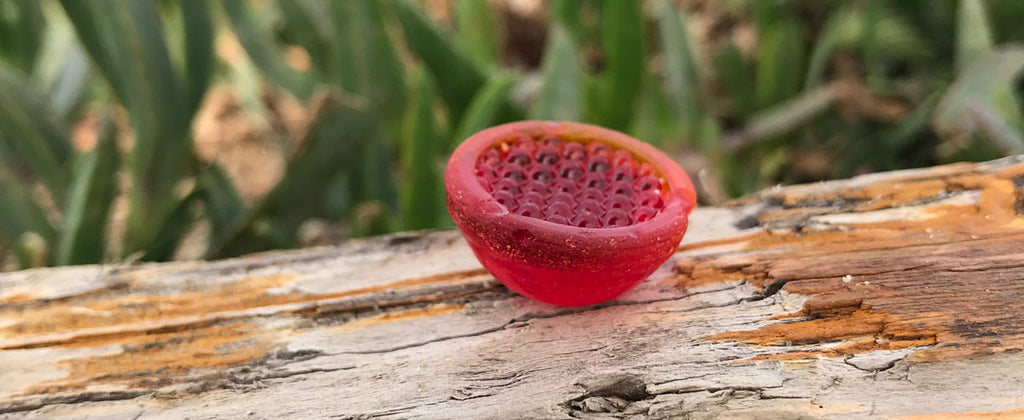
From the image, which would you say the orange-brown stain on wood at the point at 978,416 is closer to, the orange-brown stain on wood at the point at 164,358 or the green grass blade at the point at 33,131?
the orange-brown stain on wood at the point at 164,358

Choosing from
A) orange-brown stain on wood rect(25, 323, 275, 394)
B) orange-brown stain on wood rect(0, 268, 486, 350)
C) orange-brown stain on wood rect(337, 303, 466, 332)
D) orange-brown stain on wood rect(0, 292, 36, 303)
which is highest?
orange-brown stain on wood rect(0, 292, 36, 303)

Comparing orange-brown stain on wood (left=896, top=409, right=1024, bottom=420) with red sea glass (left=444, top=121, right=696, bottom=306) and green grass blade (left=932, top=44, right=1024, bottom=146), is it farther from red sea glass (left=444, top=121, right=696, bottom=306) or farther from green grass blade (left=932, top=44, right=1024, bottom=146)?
green grass blade (left=932, top=44, right=1024, bottom=146)

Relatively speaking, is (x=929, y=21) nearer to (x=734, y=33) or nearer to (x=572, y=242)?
(x=734, y=33)

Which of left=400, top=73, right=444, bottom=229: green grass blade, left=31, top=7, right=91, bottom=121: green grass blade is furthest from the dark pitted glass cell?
left=31, top=7, right=91, bottom=121: green grass blade

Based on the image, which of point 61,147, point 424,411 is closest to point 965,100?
point 424,411

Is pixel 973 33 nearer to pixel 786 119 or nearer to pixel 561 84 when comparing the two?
pixel 786 119

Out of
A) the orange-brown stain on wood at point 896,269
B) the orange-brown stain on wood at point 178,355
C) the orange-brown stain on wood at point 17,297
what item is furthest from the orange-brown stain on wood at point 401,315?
the orange-brown stain on wood at point 17,297
